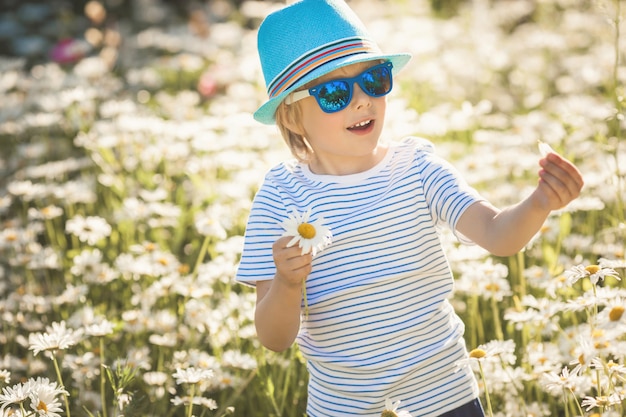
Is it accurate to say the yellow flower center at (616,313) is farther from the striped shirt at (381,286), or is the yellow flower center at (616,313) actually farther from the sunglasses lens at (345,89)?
the sunglasses lens at (345,89)

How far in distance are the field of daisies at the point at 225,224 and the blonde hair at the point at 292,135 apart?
0.56 meters

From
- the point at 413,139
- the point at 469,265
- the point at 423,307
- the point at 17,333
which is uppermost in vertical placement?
the point at 413,139

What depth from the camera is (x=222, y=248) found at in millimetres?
2742

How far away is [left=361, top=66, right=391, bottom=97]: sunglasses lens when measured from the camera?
71.6 inches

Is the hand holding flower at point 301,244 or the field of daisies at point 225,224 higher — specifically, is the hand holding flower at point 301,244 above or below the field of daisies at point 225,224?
above

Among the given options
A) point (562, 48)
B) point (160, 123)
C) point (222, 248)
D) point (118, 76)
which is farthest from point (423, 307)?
point (118, 76)

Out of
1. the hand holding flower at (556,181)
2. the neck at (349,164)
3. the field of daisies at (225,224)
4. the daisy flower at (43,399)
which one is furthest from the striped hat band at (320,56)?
the daisy flower at (43,399)

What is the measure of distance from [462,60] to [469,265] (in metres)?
2.60

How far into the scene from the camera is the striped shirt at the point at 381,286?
1.82 m

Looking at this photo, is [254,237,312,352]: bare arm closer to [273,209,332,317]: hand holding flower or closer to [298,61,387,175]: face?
[273,209,332,317]: hand holding flower

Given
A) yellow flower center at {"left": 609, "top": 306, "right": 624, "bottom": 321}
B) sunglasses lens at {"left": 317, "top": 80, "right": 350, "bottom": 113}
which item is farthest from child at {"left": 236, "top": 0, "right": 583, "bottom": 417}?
yellow flower center at {"left": 609, "top": 306, "right": 624, "bottom": 321}

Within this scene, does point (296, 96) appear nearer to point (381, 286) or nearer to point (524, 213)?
point (381, 286)

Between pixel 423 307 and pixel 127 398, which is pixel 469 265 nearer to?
pixel 423 307

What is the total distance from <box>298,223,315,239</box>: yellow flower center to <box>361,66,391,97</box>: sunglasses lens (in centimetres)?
34
